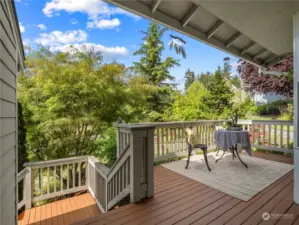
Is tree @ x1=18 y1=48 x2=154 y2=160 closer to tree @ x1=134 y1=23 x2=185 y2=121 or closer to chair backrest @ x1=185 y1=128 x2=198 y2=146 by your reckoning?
chair backrest @ x1=185 y1=128 x2=198 y2=146

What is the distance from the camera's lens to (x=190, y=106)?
9.07 meters

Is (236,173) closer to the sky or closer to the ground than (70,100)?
closer to the ground

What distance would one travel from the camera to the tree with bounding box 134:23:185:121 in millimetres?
9633

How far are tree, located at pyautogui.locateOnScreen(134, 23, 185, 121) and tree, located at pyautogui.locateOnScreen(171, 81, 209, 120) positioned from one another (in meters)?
0.71

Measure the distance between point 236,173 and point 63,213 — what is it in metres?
3.22

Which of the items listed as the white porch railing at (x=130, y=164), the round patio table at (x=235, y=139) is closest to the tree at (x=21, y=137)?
the white porch railing at (x=130, y=164)

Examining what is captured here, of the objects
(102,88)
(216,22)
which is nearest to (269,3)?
(216,22)

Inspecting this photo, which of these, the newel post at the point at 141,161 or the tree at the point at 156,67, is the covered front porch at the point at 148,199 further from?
the tree at the point at 156,67

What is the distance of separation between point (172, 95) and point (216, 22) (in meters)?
6.88

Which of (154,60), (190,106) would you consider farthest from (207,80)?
(190,106)

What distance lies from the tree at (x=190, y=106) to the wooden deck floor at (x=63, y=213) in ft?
19.5

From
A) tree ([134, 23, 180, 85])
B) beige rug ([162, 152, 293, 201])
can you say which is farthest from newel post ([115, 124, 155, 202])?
tree ([134, 23, 180, 85])

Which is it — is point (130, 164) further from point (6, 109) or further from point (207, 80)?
point (207, 80)

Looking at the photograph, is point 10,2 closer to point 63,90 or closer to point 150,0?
point 150,0
